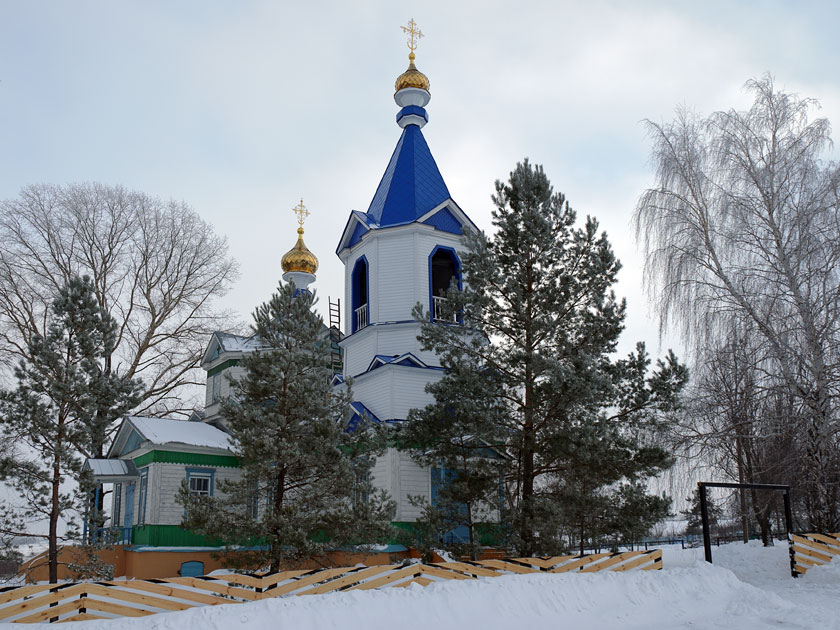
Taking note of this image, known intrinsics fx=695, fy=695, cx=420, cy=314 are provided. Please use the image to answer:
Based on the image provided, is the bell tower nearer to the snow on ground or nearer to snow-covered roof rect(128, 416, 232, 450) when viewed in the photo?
snow-covered roof rect(128, 416, 232, 450)

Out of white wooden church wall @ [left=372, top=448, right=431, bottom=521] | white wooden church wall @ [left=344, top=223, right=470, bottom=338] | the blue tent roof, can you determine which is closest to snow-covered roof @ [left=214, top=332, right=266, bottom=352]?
white wooden church wall @ [left=344, top=223, right=470, bottom=338]

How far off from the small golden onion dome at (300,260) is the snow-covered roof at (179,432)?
10.2 meters

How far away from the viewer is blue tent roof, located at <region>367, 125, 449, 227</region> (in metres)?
20.8

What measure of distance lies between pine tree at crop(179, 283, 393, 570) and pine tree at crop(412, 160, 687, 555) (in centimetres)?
201

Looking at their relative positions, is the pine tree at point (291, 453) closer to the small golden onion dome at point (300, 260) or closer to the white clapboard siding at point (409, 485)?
the white clapboard siding at point (409, 485)

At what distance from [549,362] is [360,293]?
10.4 metres

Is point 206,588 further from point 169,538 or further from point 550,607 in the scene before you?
point 169,538

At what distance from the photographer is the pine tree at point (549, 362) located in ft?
41.3

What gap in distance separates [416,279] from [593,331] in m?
7.54

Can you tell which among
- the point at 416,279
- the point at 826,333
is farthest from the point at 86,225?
the point at 826,333

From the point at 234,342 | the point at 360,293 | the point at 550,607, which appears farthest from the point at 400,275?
the point at 550,607

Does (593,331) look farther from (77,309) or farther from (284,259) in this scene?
(284,259)

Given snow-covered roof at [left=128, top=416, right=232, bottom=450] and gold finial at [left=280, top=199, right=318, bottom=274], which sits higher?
gold finial at [left=280, top=199, right=318, bottom=274]

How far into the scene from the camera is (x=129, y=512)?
1902 centimetres
